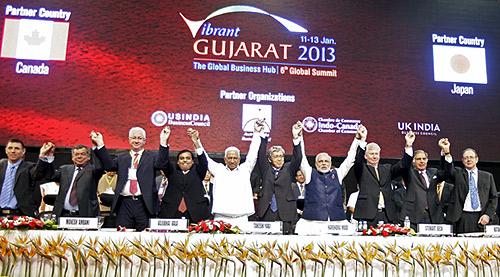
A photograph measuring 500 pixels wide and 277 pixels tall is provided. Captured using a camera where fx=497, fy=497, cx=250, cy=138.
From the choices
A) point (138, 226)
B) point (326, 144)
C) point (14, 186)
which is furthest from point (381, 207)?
point (14, 186)

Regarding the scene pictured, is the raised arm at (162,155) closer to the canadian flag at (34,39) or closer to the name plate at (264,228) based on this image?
the name plate at (264,228)

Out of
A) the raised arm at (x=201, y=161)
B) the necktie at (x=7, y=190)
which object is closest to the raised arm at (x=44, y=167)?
the necktie at (x=7, y=190)

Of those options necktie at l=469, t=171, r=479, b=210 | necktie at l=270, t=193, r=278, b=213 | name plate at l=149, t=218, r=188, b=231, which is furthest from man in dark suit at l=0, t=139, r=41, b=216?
necktie at l=469, t=171, r=479, b=210

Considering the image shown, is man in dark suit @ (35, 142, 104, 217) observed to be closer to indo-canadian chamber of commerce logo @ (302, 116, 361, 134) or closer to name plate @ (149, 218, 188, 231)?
name plate @ (149, 218, 188, 231)

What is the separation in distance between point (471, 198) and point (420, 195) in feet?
1.45

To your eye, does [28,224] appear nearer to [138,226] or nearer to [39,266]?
[39,266]

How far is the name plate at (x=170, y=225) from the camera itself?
2.99 meters

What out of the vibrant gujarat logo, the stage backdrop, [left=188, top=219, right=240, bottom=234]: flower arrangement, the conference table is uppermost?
the vibrant gujarat logo

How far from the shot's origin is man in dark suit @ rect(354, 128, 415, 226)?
14.4ft

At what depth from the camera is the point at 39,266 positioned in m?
2.70

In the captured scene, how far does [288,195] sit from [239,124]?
1579 millimetres

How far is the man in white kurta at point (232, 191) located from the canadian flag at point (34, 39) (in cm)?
283

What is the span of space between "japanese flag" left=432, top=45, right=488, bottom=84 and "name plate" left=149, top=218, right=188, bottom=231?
4.52m

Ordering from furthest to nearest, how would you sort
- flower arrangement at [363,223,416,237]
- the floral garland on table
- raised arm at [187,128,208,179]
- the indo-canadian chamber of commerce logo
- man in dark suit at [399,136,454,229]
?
1. the indo-canadian chamber of commerce logo
2. man in dark suit at [399,136,454,229]
3. raised arm at [187,128,208,179]
4. flower arrangement at [363,223,416,237]
5. the floral garland on table
